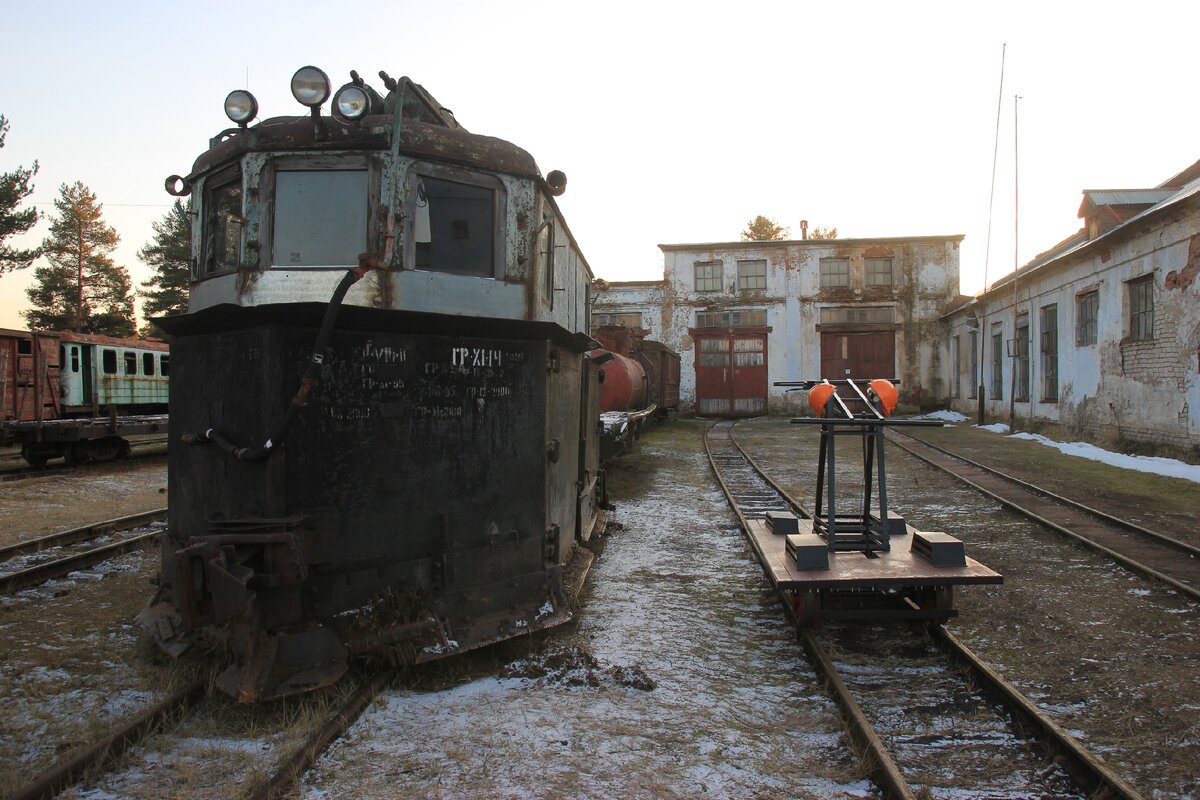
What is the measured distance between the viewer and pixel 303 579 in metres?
3.71

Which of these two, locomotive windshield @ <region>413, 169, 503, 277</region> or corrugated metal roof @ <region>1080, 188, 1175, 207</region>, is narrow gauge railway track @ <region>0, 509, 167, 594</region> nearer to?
locomotive windshield @ <region>413, 169, 503, 277</region>

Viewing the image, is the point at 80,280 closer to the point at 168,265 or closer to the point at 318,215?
the point at 168,265

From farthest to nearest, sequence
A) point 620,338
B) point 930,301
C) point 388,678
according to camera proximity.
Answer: point 930,301 < point 620,338 < point 388,678

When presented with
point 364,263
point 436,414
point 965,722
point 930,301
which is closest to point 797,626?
point 965,722

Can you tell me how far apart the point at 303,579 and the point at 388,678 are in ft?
2.68

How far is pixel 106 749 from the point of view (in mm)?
3213

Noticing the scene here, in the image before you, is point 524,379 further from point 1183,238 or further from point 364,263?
point 1183,238

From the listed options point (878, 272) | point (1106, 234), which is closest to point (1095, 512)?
point (1106, 234)

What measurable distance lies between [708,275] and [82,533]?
89.6 feet

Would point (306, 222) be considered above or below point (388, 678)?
above

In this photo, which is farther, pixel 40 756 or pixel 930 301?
pixel 930 301

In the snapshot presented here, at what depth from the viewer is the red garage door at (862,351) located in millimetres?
31000

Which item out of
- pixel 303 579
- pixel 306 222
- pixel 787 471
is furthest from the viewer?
pixel 787 471

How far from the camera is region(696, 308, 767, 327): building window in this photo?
31.8 m
